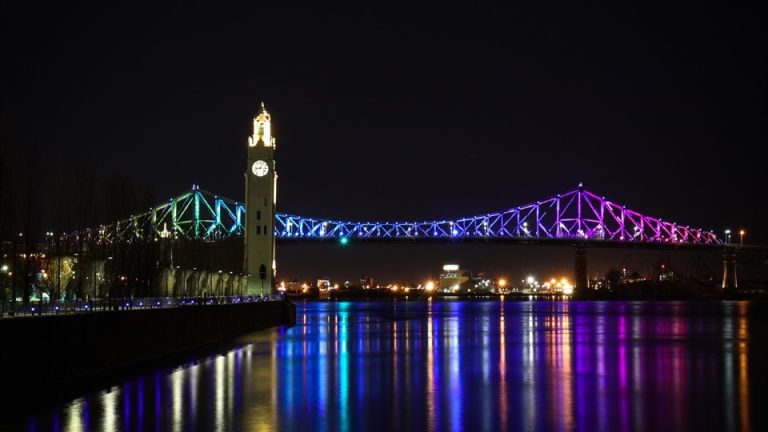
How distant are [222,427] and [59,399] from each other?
15.8 ft

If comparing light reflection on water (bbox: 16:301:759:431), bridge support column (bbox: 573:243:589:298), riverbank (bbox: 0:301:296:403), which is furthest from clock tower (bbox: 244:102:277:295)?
bridge support column (bbox: 573:243:589:298)

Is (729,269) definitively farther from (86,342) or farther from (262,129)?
(86,342)

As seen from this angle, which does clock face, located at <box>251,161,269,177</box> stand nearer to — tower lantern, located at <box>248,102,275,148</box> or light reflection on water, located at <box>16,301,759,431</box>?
tower lantern, located at <box>248,102,275,148</box>

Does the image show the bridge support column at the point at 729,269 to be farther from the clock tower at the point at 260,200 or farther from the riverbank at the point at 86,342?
the riverbank at the point at 86,342

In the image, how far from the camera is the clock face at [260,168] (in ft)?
198

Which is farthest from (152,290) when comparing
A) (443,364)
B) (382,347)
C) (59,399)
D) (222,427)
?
(222,427)

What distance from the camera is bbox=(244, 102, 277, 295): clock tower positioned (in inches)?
2392

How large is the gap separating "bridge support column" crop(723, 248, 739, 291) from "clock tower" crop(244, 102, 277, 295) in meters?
99.0

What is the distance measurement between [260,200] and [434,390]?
120 ft

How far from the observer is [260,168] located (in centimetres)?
6066

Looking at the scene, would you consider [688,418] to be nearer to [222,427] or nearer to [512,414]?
[512,414]

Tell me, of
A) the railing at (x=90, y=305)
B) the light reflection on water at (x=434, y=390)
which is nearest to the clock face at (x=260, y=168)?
the railing at (x=90, y=305)

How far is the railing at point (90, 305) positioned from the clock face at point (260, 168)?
13.0 metres

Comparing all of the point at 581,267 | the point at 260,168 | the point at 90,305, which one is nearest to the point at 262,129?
the point at 260,168
